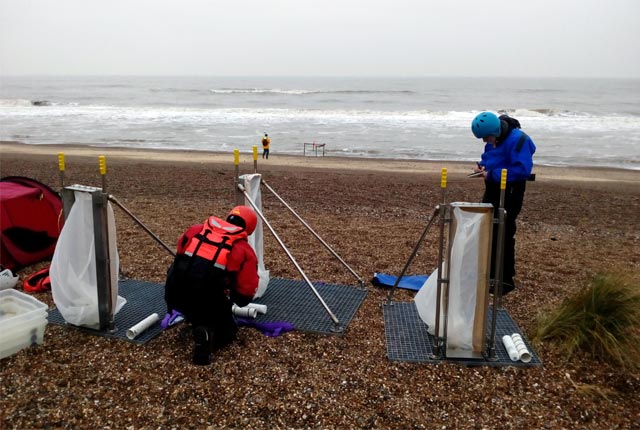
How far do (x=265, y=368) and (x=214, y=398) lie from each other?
18.9 inches

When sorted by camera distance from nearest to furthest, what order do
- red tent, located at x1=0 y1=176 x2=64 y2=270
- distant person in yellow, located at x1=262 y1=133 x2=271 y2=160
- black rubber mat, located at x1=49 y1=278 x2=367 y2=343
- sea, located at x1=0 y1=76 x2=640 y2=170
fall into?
black rubber mat, located at x1=49 y1=278 x2=367 y2=343, red tent, located at x1=0 y1=176 x2=64 y2=270, distant person in yellow, located at x1=262 y1=133 x2=271 y2=160, sea, located at x1=0 y1=76 x2=640 y2=170

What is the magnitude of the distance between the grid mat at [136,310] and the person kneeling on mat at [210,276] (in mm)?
495

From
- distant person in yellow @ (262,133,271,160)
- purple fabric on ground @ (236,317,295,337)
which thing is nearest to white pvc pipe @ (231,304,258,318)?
purple fabric on ground @ (236,317,295,337)

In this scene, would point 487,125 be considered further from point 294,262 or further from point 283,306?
point 283,306

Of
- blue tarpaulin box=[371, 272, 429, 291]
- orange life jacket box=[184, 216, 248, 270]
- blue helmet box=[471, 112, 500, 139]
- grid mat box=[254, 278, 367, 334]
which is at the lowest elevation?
grid mat box=[254, 278, 367, 334]

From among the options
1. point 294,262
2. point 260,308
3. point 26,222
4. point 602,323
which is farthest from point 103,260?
point 602,323

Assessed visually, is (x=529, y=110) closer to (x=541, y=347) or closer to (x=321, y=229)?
(x=321, y=229)

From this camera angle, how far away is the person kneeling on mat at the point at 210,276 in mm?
3850

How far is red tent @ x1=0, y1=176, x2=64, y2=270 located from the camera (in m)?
5.77

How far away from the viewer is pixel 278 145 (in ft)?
78.4

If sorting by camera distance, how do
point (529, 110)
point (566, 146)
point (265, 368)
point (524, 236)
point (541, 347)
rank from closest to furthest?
point (265, 368)
point (541, 347)
point (524, 236)
point (566, 146)
point (529, 110)

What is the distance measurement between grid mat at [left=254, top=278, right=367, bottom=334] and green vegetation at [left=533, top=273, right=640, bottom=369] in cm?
163

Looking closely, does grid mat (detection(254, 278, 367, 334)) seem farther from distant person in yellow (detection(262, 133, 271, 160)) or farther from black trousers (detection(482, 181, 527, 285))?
distant person in yellow (detection(262, 133, 271, 160))

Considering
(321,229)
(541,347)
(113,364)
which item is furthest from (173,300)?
(321,229)
